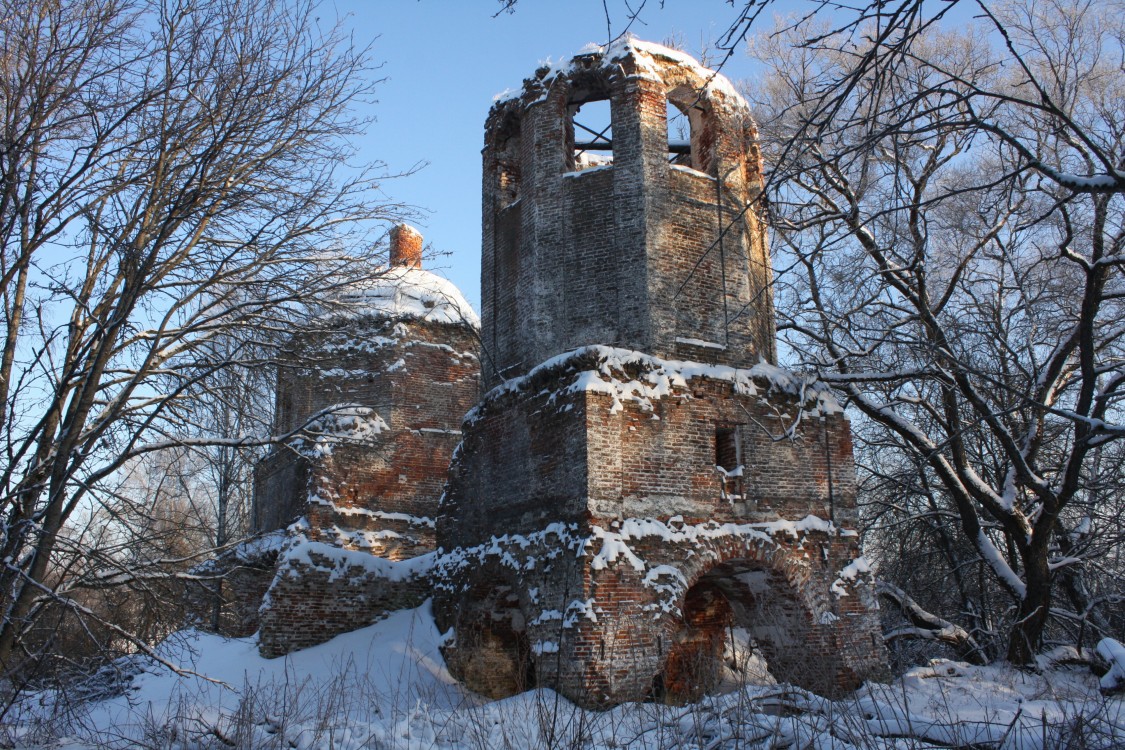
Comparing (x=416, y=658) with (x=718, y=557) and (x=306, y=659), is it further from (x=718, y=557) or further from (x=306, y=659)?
(x=718, y=557)

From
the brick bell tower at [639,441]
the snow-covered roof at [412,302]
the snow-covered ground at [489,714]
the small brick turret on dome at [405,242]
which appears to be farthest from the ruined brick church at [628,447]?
the small brick turret on dome at [405,242]

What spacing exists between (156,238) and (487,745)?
4.50m

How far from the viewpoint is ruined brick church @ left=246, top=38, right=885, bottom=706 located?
935 cm

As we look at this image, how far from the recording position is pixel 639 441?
9.84 metres

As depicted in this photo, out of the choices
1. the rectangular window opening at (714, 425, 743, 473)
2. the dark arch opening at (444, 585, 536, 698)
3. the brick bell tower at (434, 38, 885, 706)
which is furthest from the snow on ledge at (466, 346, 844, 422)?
the dark arch opening at (444, 585, 536, 698)

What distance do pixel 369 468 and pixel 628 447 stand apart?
6616 mm

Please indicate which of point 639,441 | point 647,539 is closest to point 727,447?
point 639,441

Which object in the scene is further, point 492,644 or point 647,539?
point 492,644

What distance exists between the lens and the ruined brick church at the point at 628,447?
935 cm

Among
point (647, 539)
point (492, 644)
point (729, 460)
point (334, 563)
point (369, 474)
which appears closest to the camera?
point (647, 539)

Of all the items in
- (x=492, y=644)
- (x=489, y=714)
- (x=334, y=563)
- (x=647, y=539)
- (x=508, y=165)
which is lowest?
(x=489, y=714)

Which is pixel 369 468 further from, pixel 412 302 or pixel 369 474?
pixel 412 302

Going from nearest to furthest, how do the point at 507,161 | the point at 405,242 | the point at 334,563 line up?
the point at 507,161 → the point at 334,563 → the point at 405,242

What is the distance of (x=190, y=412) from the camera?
24.4ft
